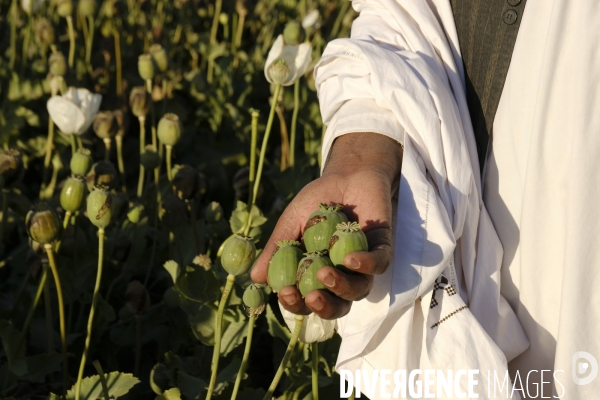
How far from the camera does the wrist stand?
2.89 feet

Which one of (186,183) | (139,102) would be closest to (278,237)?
(186,183)

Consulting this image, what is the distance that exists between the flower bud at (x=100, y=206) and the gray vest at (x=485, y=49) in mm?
489

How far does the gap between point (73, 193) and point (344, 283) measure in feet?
1.85

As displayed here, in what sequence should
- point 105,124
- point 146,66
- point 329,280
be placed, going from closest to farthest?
1. point 329,280
2. point 105,124
3. point 146,66

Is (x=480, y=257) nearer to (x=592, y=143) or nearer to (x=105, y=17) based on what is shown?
(x=592, y=143)

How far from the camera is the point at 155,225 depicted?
4.85 feet

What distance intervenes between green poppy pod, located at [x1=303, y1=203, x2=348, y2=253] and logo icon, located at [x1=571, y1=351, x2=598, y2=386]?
1.03ft

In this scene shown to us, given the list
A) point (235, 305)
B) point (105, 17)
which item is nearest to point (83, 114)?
point (235, 305)

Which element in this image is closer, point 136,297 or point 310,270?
point 310,270

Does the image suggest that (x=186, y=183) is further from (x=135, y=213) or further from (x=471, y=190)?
(x=471, y=190)

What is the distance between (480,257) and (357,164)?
0.65 feet

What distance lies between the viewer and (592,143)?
880mm

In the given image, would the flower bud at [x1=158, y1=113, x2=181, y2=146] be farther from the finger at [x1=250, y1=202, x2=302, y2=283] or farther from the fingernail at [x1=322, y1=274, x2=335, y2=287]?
the fingernail at [x1=322, y1=274, x2=335, y2=287]

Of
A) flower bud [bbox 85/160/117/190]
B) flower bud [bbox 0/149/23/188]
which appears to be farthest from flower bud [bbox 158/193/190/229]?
flower bud [bbox 0/149/23/188]
